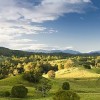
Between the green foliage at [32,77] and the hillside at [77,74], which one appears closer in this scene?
the green foliage at [32,77]

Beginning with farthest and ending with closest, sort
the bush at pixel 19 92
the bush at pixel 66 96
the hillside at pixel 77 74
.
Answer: the hillside at pixel 77 74 < the bush at pixel 19 92 < the bush at pixel 66 96

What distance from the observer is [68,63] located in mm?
181125

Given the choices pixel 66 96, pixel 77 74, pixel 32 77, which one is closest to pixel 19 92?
pixel 66 96

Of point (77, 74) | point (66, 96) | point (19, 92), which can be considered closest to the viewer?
point (66, 96)

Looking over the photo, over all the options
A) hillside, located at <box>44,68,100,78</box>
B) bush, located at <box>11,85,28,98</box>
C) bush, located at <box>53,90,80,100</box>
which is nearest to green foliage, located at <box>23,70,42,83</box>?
bush, located at <box>11,85,28,98</box>

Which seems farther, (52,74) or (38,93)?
(52,74)

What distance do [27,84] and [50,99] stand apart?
113ft

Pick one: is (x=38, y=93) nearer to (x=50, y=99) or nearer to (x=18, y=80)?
(x=50, y=99)

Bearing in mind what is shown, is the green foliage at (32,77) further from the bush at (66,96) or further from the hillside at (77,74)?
the bush at (66,96)

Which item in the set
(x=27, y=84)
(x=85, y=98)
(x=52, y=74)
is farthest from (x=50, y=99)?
(x=52, y=74)

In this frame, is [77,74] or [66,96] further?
[77,74]

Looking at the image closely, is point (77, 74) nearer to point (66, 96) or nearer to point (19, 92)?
point (19, 92)

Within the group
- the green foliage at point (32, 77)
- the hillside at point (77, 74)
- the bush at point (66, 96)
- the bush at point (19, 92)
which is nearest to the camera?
the bush at point (66, 96)

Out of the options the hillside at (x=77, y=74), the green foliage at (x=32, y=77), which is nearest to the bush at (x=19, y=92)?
the green foliage at (x=32, y=77)
